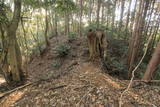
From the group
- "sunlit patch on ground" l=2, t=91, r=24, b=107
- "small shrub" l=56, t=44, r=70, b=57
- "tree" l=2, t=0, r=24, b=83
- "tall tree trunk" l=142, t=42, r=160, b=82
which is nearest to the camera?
"tall tree trunk" l=142, t=42, r=160, b=82

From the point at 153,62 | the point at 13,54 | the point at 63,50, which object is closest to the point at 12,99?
the point at 13,54

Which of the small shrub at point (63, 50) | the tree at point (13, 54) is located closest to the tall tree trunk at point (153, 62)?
the tree at point (13, 54)

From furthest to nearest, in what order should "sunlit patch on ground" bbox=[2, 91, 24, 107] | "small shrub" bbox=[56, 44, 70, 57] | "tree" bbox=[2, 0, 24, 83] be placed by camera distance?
"small shrub" bbox=[56, 44, 70, 57]
"tree" bbox=[2, 0, 24, 83]
"sunlit patch on ground" bbox=[2, 91, 24, 107]

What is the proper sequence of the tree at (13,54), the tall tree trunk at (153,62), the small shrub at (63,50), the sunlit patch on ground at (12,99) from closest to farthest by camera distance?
1. the tall tree trunk at (153,62)
2. the sunlit patch on ground at (12,99)
3. the tree at (13,54)
4. the small shrub at (63,50)

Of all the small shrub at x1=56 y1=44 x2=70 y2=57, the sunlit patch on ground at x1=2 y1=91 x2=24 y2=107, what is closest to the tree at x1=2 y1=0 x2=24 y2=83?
the sunlit patch on ground at x1=2 y1=91 x2=24 y2=107

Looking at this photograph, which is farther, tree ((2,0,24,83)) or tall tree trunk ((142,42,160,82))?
tree ((2,0,24,83))

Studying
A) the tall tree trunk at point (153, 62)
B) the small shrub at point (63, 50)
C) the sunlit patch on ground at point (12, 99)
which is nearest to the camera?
the tall tree trunk at point (153, 62)

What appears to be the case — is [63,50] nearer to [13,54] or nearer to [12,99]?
[13,54]

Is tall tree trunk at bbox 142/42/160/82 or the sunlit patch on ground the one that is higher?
tall tree trunk at bbox 142/42/160/82

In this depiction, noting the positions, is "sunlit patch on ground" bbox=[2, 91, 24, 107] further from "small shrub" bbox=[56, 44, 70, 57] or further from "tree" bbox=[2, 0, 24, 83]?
"small shrub" bbox=[56, 44, 70, 57]

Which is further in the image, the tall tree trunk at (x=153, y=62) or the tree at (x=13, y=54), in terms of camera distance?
the tree at (x=13, y=54)

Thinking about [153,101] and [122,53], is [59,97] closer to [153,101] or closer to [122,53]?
[153,101]

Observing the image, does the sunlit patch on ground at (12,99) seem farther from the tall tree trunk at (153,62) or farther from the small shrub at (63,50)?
the small shrub at (63,50)

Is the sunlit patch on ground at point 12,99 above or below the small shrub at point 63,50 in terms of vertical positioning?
below
